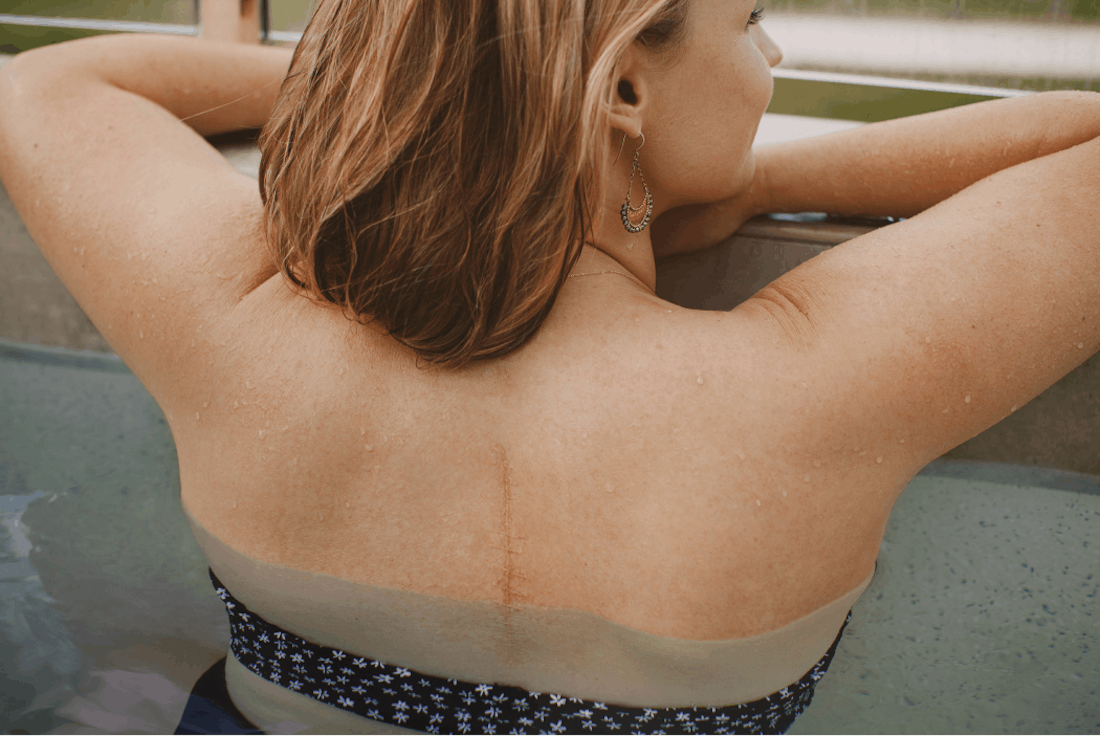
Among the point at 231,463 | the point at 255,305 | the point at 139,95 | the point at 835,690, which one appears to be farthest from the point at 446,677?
the point at 139,95

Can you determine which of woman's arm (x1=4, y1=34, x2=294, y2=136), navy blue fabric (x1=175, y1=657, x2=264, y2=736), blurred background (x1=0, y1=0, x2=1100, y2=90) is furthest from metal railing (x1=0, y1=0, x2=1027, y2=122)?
navy blue fabric (x1=175, y1=657, x2=264, y2=736)

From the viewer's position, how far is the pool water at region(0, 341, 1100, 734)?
38.7 inches

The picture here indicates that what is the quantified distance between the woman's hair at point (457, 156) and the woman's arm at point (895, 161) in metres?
0.38

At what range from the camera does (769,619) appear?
0.65 metres

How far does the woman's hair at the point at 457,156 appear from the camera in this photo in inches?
21.4

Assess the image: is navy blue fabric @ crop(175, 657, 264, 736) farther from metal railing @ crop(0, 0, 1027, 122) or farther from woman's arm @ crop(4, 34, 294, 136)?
metal railing @ crop(0, 0, 1027, 122)

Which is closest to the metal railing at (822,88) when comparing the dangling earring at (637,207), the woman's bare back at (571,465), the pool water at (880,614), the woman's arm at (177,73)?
the woman's arm at (177,73)

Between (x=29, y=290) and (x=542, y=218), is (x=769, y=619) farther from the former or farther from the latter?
(x=29, y=290)

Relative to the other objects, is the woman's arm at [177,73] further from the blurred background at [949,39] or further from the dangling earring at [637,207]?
the dangling earring at [637,207]

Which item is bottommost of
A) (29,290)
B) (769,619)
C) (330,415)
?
(29,290)

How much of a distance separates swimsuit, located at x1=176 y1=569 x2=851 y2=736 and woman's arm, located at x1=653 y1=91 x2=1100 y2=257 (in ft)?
1.77

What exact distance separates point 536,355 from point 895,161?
57 cm

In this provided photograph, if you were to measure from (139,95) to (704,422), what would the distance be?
32.3 inches

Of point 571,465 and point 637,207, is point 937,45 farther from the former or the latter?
point 571,465
